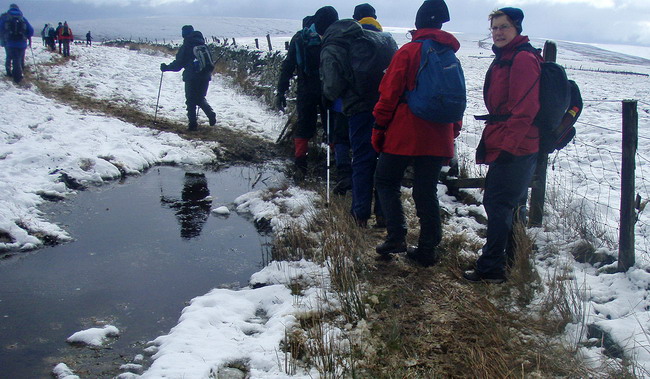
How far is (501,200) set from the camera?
144 inches

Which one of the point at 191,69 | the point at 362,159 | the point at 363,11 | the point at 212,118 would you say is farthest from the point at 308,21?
the point at 212,118

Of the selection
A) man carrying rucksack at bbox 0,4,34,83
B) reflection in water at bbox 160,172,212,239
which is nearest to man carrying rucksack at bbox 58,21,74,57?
man carrying rucksack at bbox 0,4,34,83

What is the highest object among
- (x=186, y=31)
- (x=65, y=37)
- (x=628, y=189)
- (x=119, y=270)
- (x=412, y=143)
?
(x=65, y=37)

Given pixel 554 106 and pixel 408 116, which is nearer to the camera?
pixel 554 106

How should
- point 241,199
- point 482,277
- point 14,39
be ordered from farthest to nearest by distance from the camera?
point 14,39 < point 241,199 < point 482,277

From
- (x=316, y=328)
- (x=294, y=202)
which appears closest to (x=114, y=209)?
(x=294, y=202)

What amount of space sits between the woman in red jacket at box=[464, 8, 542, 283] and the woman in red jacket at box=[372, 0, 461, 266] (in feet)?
1.13

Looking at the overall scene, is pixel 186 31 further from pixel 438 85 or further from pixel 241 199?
pixel 438 85

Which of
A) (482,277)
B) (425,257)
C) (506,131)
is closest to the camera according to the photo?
(506,131)

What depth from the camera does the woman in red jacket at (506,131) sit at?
3357 mm

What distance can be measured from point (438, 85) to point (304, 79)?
3232mm

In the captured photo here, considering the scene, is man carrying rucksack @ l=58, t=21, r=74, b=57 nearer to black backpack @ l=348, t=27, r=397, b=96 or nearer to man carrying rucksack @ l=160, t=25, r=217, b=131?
man carrying rucksack @ l=160, t=25, r=217, b=131

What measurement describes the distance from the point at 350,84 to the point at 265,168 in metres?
3.47

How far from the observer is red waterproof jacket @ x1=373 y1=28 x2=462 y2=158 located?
3.63 metres
